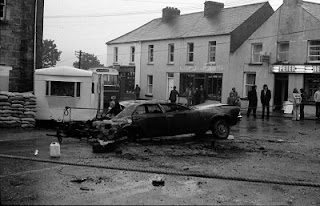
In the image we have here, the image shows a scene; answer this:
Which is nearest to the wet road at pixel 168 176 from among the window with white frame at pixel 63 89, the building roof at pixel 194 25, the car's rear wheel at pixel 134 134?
the car's rear wheel at pixel 134 134

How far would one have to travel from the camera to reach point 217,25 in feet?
113

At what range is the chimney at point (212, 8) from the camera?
3703cm

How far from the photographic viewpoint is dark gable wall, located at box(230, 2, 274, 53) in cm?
3225

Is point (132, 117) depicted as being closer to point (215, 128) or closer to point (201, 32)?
point (215, 128)

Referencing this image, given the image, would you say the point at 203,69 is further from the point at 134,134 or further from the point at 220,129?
the point at 134,134

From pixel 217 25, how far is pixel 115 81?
10.4 meters

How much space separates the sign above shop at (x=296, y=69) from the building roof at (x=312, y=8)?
3.37 meters

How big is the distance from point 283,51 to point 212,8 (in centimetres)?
1047

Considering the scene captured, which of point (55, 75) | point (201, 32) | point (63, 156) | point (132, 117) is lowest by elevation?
point (63, 156)

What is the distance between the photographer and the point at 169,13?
42.0m

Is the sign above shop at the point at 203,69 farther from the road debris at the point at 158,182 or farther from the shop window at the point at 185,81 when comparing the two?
the road debris at the point at 158,182

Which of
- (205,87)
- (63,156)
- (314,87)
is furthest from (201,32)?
(63,156)

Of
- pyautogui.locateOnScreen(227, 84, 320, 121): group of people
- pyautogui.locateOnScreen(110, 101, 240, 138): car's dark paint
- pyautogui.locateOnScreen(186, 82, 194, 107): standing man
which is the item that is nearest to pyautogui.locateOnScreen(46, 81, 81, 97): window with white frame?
pyautogui.locateOnScreen(110, 101, 240, 138): car's dark paint

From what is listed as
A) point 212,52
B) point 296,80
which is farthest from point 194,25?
point 296,80
